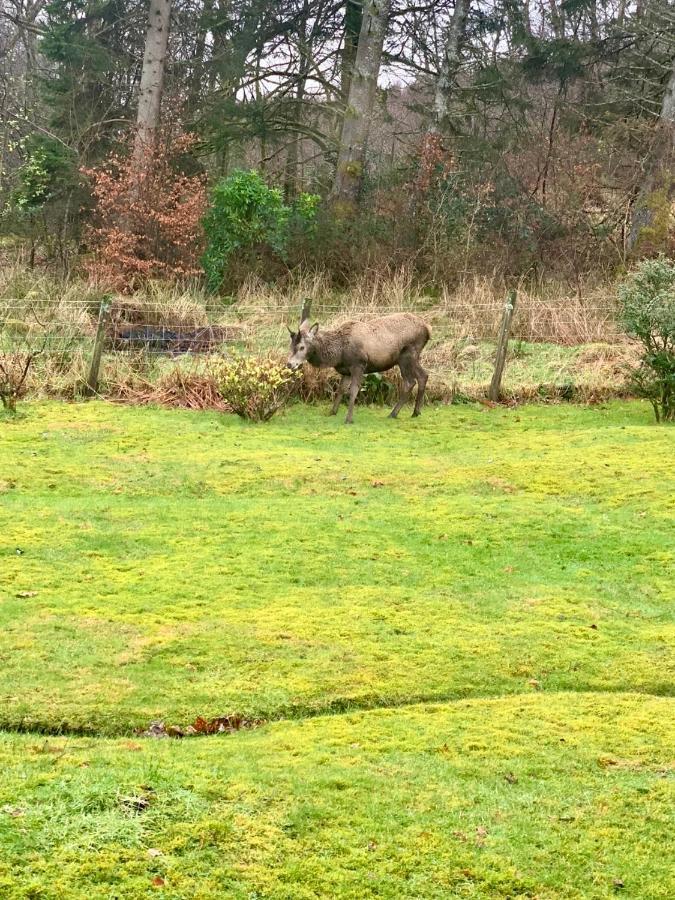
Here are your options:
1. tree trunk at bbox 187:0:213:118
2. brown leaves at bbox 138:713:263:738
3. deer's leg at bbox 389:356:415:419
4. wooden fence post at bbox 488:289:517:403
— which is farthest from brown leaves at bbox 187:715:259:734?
tree trunk at bbox 187:0:213:118

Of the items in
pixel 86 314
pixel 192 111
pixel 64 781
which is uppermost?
pixel 192 111

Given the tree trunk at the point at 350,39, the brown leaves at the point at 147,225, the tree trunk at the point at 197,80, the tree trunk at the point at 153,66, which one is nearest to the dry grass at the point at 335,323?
the brown leaves at the point at 147,225

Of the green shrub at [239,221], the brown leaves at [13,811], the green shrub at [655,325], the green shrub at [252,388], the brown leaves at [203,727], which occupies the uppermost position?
the green shrub at [239,221]

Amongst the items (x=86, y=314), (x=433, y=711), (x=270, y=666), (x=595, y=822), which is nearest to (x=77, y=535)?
(x=270, y=666)

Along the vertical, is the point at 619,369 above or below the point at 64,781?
above

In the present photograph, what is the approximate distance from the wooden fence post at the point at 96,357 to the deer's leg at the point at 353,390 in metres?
3.73

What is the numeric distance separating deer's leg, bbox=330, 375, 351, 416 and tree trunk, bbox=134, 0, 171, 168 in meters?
11.3

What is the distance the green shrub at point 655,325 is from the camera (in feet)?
47.3

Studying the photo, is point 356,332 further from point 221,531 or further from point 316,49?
point 316,49

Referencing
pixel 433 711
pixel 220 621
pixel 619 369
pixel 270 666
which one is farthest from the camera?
pixel 619 369

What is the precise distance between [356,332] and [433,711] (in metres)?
9.76

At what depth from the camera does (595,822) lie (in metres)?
4.50

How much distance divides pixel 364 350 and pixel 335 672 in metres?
9.21

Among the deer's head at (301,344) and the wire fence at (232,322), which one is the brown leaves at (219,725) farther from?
the wire fence at (232,322)
